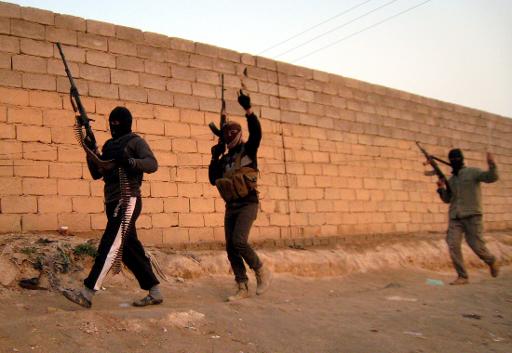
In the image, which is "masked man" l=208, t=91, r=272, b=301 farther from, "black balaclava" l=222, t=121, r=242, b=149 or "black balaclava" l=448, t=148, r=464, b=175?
"black balaclava" l=448, t=148, r=464, b=175

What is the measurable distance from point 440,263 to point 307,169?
3.13 meters

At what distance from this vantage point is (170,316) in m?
3.51

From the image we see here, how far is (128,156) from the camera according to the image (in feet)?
12.4

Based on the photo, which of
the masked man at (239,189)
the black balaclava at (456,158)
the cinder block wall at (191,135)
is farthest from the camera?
the black balaclava at (456,158)

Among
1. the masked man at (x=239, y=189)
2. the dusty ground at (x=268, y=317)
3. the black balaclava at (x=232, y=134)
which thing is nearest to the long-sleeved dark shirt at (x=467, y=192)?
the dusty ground at (x=268, y=317)

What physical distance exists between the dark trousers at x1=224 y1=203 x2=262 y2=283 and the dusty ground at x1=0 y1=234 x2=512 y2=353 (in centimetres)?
33

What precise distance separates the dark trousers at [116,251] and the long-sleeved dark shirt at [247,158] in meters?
1.03

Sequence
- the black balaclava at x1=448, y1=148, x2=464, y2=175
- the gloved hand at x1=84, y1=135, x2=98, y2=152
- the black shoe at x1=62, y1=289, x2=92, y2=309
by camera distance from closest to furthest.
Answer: the black shoe at x1=62, y1=289, x2=92, y2=309, the gloved hand at x1=84, y1=135, x2=98, y2=152, the black balaclava at x1=448, y1=148, x2=464, y2=175

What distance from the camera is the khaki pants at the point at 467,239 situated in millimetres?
6328

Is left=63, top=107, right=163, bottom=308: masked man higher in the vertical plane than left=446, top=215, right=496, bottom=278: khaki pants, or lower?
higher

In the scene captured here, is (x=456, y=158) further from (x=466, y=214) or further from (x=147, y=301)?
(x=147, y=301)

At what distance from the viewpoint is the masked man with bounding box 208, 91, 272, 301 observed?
4.41m

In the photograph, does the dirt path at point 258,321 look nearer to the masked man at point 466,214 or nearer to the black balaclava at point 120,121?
the masked man at point 466,214

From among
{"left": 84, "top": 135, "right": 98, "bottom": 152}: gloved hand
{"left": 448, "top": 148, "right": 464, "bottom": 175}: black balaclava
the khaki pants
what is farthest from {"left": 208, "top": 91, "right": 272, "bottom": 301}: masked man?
{"left": 448, "top": 148, "right": 464, "bottom": 175}: black balaclava
